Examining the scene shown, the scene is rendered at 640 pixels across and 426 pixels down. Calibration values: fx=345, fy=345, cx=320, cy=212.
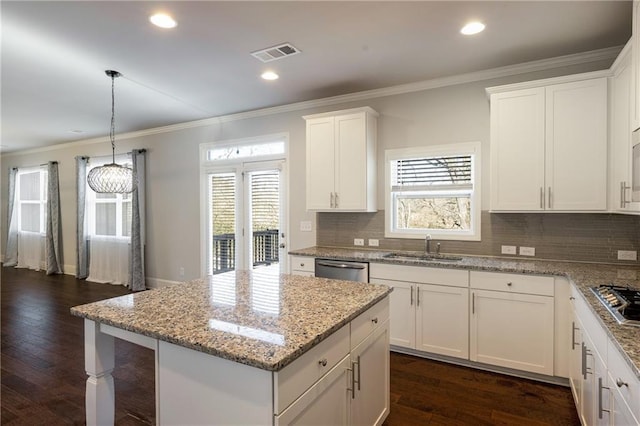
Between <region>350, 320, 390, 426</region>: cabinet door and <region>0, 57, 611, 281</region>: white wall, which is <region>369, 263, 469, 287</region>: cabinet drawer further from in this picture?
<region>350, 320, 390, 426</region>: cabinet door

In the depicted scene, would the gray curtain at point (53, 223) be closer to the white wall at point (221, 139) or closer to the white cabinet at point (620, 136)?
the white wall at point (221, 139)

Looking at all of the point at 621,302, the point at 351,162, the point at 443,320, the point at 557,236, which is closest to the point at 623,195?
the point at 557,236

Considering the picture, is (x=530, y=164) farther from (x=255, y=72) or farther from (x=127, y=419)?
(x=127, y=419)

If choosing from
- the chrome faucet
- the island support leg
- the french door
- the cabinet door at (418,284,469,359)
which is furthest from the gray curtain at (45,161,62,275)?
the cabinet door at (418,284,469,359)

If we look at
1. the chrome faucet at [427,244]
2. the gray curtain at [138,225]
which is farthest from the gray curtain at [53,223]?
the chrome faucet at [427,244]

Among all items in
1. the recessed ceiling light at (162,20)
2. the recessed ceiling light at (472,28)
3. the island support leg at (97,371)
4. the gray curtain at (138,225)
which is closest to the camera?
the island support leg at (97,371)

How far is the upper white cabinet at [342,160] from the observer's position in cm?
380

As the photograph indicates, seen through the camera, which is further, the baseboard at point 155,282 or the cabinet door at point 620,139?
the baseboard at point 155,282

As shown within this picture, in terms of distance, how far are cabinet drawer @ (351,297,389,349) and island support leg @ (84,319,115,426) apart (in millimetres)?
1262

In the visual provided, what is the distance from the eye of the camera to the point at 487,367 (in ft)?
9.88

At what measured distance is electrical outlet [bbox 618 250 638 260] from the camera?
294cm

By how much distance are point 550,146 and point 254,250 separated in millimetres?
3767

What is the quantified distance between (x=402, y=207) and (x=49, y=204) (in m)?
7.65

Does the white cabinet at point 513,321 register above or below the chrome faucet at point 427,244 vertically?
below
